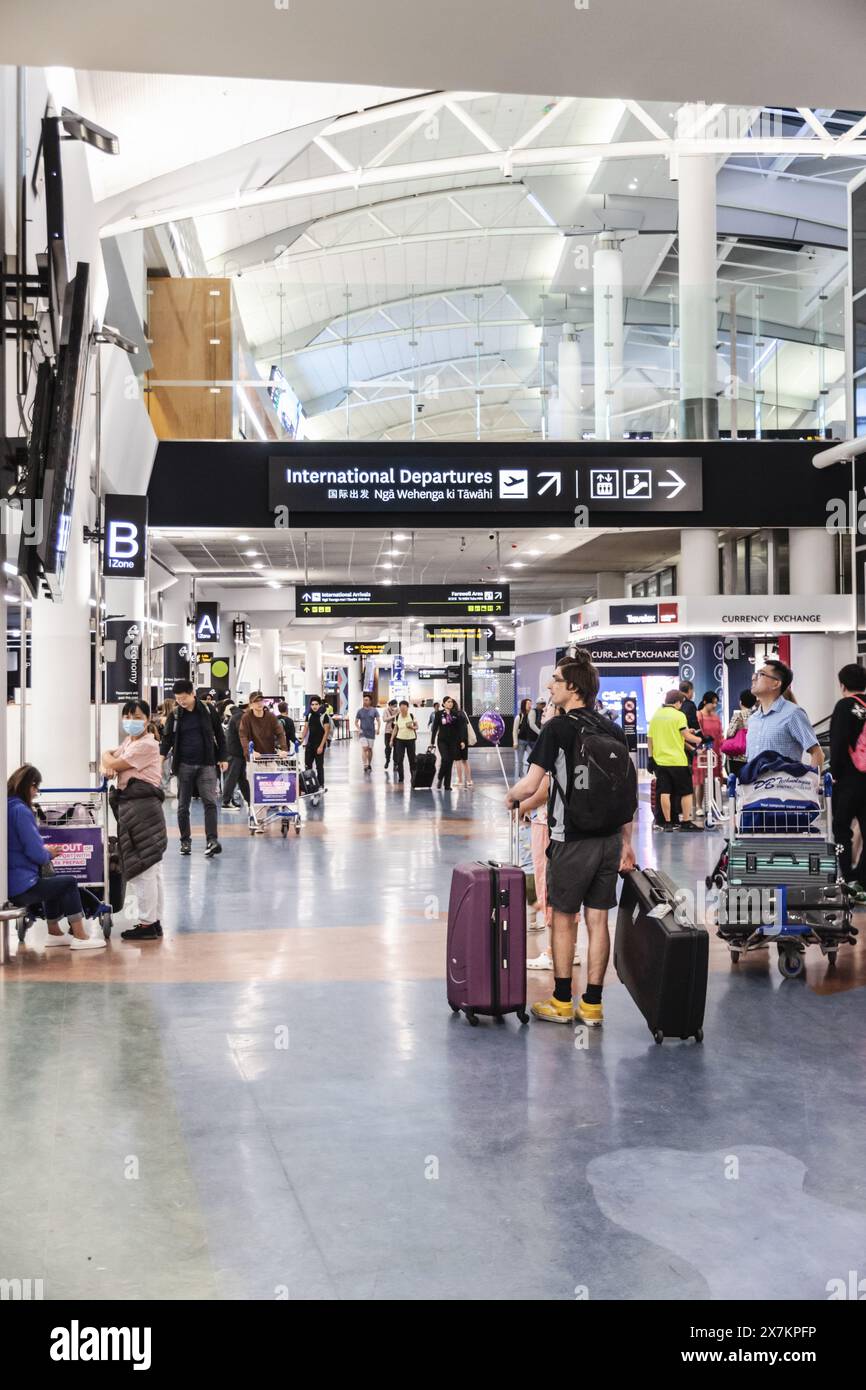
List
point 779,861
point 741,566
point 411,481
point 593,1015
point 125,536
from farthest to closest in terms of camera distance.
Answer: point 741,566
point 411,481
point 125,536
point 779,861
point 593,1015

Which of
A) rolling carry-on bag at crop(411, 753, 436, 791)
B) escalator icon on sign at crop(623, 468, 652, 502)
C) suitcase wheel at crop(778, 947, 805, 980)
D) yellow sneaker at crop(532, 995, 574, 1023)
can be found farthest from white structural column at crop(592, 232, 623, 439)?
yellow sneaker at crop(532, 995, 574, 1023)

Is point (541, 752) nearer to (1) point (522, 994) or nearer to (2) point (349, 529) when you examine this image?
(1) point (522, 994)

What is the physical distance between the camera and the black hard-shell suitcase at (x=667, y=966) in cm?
554

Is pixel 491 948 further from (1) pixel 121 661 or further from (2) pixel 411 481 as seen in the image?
(2) pixel 411 481

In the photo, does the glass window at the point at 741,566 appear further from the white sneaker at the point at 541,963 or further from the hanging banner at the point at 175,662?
the white sneaker at the point at 541,963

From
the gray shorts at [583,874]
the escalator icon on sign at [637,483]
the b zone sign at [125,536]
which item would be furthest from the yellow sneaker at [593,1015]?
the escalator icon on sign at [637,483]

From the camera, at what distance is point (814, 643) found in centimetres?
2030

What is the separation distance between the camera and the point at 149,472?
61.9ft

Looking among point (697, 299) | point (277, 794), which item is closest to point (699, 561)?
point (697, 299)

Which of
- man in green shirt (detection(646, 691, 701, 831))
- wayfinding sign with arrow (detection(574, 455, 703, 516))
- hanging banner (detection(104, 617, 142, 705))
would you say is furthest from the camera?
wayfinding sign with arrow (detection(574, 455, 703, 516))

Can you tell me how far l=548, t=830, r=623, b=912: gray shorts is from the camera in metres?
5.91

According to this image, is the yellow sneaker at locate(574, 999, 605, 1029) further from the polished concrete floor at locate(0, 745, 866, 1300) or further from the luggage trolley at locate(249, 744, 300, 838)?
the luggage trolley at locate(249, 744, 300, 838)

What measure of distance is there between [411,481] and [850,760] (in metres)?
11.8

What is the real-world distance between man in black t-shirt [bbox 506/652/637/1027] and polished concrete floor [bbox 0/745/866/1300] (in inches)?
11.4
